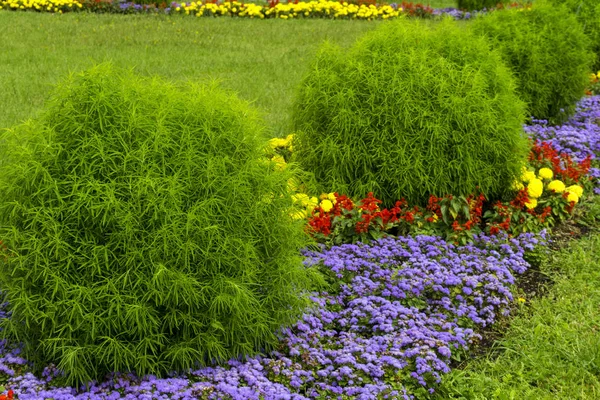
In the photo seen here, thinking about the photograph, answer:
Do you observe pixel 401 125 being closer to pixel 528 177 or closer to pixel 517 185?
pixel 517 185

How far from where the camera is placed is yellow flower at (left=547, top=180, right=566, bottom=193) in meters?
5.87

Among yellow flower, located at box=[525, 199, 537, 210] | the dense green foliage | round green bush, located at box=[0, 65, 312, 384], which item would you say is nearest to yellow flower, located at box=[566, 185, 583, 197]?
yellow flower, located at box=[525, 199, 537, 210]

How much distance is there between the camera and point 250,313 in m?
3.60

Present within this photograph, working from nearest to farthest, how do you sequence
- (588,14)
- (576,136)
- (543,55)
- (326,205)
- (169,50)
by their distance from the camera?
1. (326,205)
2. (576,136)
3. (543,55)
4. (588,14)
5. (169,50)

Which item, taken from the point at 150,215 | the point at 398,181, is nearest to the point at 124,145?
the point at 150,215

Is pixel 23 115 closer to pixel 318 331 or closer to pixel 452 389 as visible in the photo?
pixel 318 331

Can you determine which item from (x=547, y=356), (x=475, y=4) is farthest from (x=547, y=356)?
(x=475, y=4)

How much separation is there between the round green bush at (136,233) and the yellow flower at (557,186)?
2872 mm

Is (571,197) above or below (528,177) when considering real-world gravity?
below

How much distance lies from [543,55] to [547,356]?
445 cm

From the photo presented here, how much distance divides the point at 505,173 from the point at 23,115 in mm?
4212

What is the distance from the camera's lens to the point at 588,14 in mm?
9734

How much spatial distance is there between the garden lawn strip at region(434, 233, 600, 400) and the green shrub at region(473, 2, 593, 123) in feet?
10.6

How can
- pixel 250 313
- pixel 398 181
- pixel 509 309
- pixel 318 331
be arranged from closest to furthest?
pixel 250 313 → pixel 318 331 → pixel 509 309 → pixel 398 181
